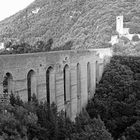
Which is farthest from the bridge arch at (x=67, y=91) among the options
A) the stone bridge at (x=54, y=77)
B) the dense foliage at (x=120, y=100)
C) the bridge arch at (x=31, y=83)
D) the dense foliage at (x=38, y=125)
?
the dense foliage at (x=38, y=125)

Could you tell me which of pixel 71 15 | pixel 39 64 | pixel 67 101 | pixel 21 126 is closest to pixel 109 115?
pixel 67 101

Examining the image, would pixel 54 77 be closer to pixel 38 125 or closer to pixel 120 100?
pixel 38 125

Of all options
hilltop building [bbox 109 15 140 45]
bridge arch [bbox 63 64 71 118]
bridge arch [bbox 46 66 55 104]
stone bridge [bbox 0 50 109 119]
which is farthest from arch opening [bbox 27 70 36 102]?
hilltop building [bbox 109 15 140 45]

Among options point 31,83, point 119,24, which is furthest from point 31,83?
point 119,24

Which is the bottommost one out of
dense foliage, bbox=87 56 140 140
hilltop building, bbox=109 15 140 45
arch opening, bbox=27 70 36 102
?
dense foliage, bbox=87 56 140 140

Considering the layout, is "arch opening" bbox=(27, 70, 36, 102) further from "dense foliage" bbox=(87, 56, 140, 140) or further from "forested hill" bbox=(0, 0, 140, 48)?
"forested hill" bbox=(0, 0, 140, 48)

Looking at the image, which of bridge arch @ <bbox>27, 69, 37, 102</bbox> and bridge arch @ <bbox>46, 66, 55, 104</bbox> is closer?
bridge arch @ <bbox>27, 69, 37, 102</bbox>

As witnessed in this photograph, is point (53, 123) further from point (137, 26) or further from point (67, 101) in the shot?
point (137, 26)
